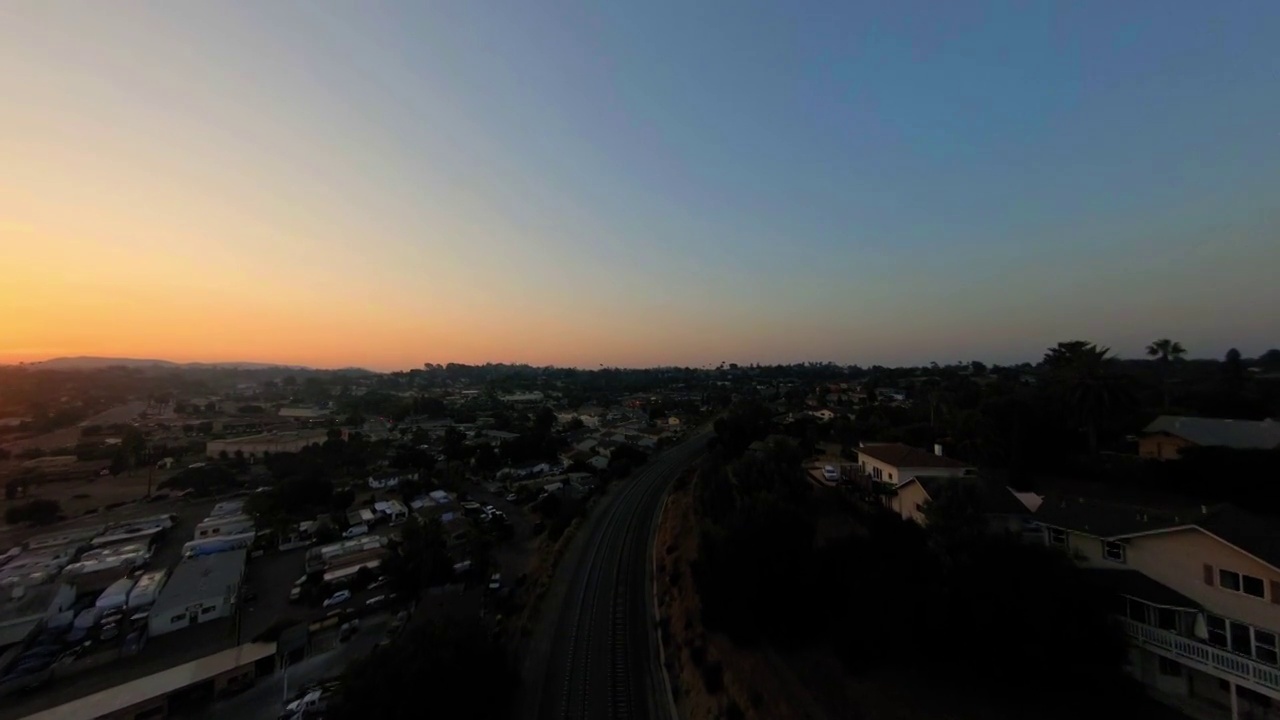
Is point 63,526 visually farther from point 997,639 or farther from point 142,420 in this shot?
point 142,420

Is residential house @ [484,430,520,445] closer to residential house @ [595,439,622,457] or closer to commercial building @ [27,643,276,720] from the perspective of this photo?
residential house @ [595,439,622,457]

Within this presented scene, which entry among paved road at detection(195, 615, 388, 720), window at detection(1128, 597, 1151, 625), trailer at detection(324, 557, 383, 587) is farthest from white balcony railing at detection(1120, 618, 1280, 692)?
trailer at detection(324, 557, 383, 587)

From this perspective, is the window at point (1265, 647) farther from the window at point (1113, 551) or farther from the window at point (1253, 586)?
the window at point (1113, 551)

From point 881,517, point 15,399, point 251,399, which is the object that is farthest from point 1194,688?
point 251,399

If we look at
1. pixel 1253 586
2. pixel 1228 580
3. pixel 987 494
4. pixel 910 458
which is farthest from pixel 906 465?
pixel 1253 586

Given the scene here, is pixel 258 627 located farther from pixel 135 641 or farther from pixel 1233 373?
pixel 1233 373

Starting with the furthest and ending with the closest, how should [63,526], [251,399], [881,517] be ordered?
[251,399], [63,526], [881,517]

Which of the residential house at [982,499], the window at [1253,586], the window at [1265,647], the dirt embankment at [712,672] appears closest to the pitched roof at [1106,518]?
the residential house at [982,499]
